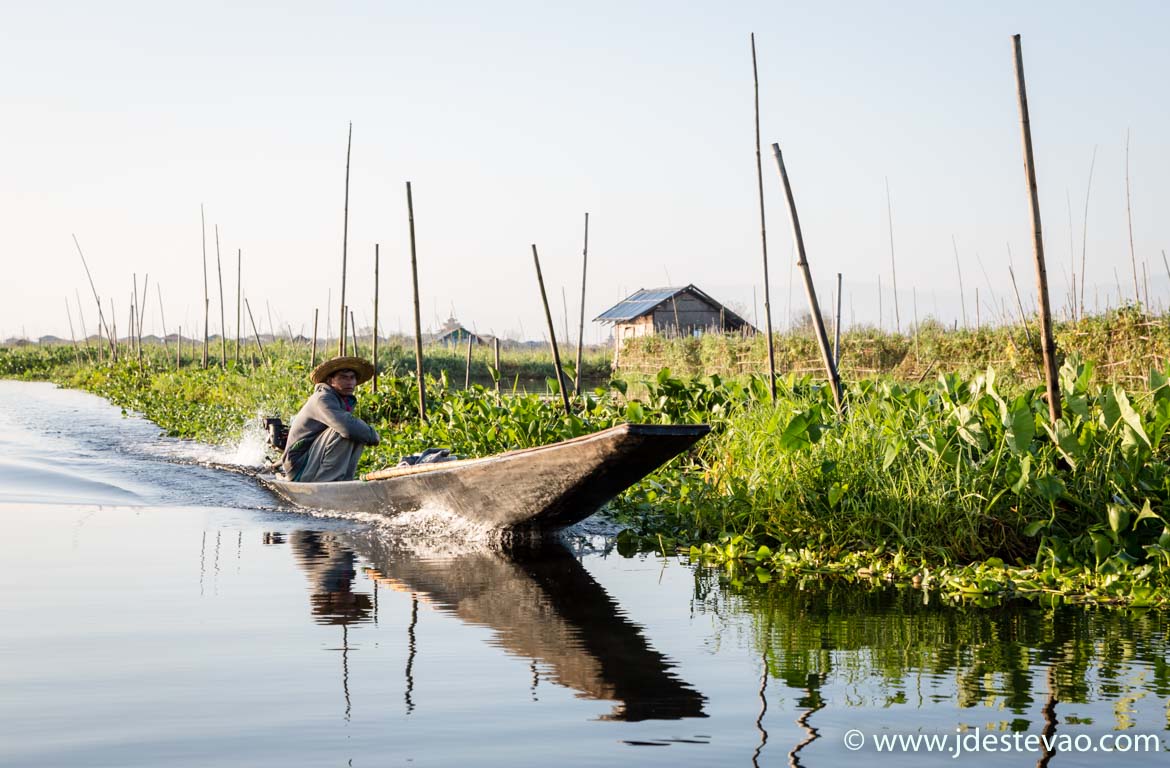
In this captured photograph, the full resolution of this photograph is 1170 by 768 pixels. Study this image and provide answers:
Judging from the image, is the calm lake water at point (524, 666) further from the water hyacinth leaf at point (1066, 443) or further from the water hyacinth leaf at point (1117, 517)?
the water hyacinth leaf at point (1066, 443)

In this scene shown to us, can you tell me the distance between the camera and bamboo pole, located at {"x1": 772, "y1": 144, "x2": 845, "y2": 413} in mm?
6605

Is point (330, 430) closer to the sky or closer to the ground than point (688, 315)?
closer to the ground

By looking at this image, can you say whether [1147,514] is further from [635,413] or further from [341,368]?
[341,368]

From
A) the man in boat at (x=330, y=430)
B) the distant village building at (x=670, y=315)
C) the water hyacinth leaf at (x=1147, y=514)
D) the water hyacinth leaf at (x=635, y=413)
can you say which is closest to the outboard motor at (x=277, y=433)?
the man in boat at (x=330, y=430)

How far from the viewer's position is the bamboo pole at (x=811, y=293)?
6.61 m

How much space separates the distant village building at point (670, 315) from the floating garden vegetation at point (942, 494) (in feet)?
77.7

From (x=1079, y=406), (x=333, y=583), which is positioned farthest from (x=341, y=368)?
(x=1079, y=406)

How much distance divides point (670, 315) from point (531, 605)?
27308 millimetres

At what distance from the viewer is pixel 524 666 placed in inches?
151

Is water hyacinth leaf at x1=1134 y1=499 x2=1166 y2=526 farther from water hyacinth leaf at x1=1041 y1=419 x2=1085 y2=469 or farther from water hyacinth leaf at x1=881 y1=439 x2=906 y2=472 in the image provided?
water hyacinth leaf at x1=881 y1=439 x2=906 y2=472

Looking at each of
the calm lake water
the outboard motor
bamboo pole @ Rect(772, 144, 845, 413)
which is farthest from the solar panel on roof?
the calm lake water

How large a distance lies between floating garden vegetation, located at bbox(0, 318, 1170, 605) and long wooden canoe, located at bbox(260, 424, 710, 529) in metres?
0.79

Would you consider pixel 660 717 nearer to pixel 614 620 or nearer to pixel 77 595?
pixel 614 620

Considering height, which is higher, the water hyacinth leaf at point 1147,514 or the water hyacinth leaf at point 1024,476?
the water hyacinth leaf at point 1024,476
